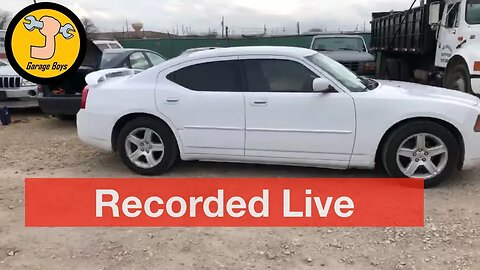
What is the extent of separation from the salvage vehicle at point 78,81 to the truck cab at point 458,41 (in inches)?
227

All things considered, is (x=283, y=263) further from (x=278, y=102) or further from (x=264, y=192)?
(x=278, y=102)

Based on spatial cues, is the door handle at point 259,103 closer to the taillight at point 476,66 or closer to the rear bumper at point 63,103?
the rear bumper at point 63,103

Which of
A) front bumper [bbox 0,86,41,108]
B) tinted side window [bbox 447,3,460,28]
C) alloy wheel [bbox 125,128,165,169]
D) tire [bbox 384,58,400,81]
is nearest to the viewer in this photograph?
alloy wheel [bbox 125,128,165,169]

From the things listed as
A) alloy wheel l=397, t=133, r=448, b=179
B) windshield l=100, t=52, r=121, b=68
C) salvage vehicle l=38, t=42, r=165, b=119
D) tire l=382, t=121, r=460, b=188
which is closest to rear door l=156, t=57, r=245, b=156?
tire l=382, t=121, r=460, b=188

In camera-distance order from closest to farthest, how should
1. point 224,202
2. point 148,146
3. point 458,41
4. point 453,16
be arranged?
point 224,202, point 148,146, point 458,41, point 453,16

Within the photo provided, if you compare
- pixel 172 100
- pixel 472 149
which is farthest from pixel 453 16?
pixel 172 100

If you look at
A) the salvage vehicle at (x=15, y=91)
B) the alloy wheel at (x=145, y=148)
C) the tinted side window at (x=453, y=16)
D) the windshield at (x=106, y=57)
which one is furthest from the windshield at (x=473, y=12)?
the salvage vehicle at (x=15, y=91)

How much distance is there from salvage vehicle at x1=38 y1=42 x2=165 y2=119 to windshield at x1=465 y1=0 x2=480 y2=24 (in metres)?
6.00

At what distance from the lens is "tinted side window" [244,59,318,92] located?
179 inches

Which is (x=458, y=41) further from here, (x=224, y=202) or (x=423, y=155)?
(x=224, y=202)

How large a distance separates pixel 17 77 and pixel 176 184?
18.3ft

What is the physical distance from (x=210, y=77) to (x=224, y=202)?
1.43 m

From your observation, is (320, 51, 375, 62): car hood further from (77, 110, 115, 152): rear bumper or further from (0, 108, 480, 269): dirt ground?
(77, 110, 115, 152): rear bumper

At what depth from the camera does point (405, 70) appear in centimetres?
1163
